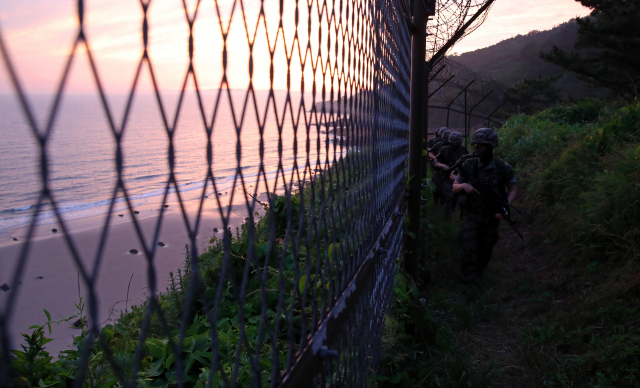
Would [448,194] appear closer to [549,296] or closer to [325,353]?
[549,296]

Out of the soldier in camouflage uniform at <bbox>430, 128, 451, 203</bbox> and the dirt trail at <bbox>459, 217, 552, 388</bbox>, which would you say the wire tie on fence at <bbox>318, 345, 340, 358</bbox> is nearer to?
the dirt trail at <bbox>459, 217, 552, 388</bbox>

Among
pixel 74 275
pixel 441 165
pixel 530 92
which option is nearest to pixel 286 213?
pixel 74 275

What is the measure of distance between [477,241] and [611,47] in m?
20.8

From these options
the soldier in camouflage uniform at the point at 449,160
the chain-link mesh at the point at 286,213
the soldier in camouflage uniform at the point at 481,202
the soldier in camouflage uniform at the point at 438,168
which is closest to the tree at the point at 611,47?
the soldier in camouflage uniform at the point at 438,168

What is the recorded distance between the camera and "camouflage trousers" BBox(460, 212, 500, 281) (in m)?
5.26

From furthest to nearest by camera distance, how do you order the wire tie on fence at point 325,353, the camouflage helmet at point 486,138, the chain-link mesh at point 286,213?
the camouflage helmet at point 486,138, the wire tie on fence at point 325,353, the chain-link mesh at point 286,213

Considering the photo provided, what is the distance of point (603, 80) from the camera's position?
20812 mm

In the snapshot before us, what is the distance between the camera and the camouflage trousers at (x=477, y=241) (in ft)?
17.3

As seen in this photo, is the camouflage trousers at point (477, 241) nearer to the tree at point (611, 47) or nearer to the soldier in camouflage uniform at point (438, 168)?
the soldier in camouflage uniform at point (438, 168)

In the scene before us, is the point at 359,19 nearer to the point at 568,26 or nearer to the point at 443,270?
the point at 443,270

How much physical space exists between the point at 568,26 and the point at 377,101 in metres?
80.7

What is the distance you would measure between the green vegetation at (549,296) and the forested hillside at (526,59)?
5253 centimetres

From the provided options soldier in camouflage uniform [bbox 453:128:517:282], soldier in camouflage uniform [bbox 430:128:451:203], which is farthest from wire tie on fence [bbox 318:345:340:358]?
soldier in camouflage uniform [bbox 430:128:451:203]

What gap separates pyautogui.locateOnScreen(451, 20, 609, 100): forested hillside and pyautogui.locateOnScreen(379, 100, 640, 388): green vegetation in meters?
52.5
